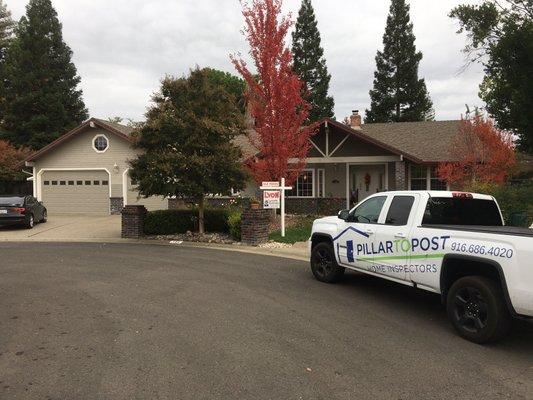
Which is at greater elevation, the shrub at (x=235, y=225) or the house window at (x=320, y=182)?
the house window at (x=320, y=182)

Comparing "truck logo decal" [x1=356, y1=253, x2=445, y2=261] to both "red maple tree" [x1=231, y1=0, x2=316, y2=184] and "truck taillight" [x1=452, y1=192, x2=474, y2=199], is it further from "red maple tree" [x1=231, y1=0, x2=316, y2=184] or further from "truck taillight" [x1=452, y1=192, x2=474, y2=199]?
"red maple tree" [x1=231, y1=0, x2=316, y2=184]

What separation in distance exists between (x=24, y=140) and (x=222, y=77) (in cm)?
2110

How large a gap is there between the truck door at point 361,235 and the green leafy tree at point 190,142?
7.37m

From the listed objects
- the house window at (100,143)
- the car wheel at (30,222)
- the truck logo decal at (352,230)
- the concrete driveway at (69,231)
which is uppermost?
the house window at (100,143)

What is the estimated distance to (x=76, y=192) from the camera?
26.4 metres

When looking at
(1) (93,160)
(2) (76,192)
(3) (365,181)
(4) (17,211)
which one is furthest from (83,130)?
(3) (365,181)

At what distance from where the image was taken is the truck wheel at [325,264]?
8.62 metres

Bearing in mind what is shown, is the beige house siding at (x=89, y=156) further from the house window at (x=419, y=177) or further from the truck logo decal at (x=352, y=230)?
the truck logo decal at (x=352, y=230)

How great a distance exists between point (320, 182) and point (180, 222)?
9677 mm

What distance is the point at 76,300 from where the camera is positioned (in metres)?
7.40

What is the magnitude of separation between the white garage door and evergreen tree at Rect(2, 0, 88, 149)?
55.4 ft

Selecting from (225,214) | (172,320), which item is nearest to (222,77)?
(225,214)

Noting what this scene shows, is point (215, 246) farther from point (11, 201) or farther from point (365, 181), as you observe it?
point (365, 181)

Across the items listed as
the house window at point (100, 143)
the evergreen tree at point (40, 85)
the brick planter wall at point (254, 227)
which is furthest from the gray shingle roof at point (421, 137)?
the evergreen tree at point (40, 85)
